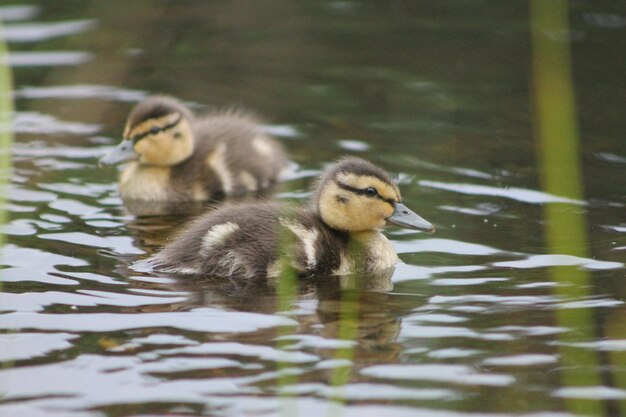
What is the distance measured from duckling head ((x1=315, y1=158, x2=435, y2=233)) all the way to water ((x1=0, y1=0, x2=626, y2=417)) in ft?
0.77

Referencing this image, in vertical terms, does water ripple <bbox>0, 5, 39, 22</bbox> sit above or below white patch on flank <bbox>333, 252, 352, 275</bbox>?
above

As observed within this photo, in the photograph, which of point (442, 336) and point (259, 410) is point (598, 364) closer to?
point (442, 336)

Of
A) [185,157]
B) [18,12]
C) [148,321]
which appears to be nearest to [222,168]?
[185,157]

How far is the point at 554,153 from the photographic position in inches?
289

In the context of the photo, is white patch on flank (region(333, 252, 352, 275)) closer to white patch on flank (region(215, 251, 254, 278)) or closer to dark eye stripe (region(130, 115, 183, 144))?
white patch on flank (region(215, 251, 254, 278))

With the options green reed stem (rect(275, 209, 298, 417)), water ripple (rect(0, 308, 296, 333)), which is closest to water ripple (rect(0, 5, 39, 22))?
green reed stem (rect(275, 209, 298, 417))

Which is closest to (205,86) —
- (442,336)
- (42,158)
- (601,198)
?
(42,158)

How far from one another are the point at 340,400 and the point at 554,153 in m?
3.71

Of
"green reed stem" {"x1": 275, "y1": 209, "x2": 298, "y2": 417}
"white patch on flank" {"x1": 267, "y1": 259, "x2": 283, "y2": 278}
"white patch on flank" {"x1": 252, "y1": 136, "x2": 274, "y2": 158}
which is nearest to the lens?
"green reed stem" {"x1": 275, "y1": 209, "x2": 298, "y2": 417}

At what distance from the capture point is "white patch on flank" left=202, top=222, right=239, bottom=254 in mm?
5543

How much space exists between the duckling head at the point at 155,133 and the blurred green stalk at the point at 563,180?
6.89 ft

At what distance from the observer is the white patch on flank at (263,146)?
7.61 metres

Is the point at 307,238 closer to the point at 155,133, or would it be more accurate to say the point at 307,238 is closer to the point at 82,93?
the point at 155,133

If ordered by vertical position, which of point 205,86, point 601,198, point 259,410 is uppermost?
point 205,86
